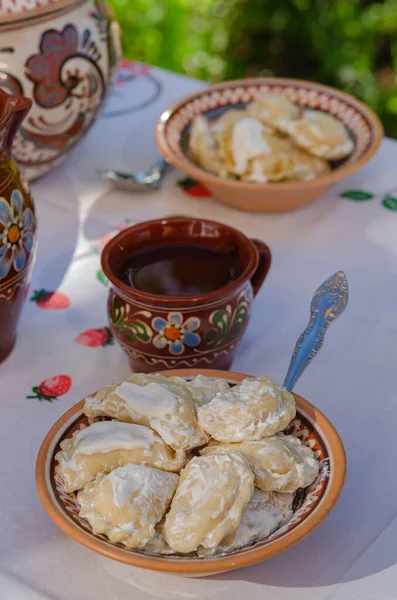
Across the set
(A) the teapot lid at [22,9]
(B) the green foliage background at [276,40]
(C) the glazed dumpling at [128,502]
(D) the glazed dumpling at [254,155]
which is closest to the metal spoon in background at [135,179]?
(D) the glazed dumpling at [254,155]

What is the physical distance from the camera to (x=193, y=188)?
1.10 m

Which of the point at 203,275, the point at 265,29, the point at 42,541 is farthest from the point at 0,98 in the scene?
the point at 265,29

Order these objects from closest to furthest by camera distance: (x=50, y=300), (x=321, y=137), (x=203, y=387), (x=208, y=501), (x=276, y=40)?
(x=208, y=501) < (x=203, y=387) < (x=50, y=300) < (x=321, y=137) < (x=276, y=40)

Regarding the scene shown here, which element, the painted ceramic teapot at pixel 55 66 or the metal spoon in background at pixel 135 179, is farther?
the metal spoon in background at pixel 135 179

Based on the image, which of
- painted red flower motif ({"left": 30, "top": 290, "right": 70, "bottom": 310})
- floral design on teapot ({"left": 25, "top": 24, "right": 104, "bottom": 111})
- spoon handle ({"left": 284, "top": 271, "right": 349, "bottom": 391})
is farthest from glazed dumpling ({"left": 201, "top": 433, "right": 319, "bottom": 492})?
floral design on teapot ({"left": 25, "top": 24, "right": 104, "bottom": 111})

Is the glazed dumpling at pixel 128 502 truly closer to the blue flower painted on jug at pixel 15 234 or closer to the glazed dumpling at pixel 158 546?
the glazed dumpling at pixel 158 546

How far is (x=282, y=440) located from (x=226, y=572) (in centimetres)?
10

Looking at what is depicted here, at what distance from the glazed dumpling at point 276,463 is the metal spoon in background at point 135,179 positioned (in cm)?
54

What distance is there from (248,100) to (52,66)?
297mm

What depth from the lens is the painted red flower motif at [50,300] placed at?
896mm

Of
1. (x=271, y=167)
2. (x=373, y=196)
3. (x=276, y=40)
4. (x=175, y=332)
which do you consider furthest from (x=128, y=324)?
(x=276, y=40)

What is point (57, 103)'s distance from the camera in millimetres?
1001

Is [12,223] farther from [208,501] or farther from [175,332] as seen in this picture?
[208,501]

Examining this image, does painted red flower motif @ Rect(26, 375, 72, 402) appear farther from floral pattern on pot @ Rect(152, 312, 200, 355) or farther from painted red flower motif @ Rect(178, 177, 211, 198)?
painted red flower motif @ Rect(178, 177, 211, 198)
